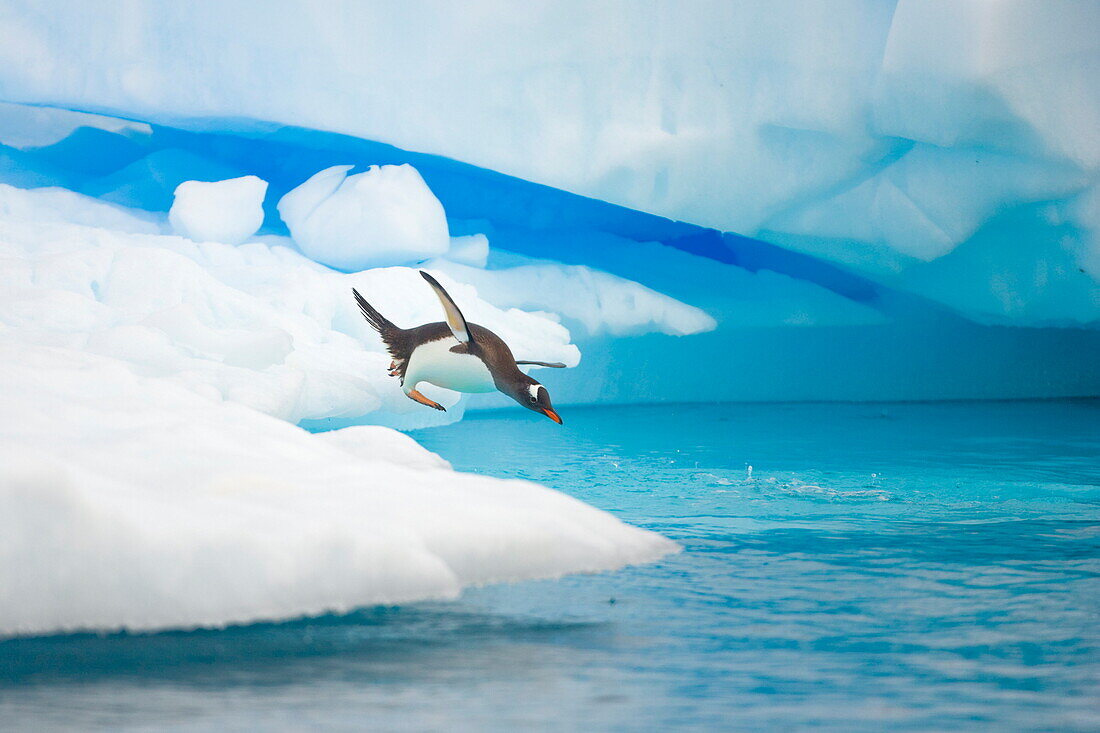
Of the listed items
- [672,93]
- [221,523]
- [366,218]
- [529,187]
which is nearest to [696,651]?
[221,523]

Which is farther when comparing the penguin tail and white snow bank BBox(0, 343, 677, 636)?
the penguin tail

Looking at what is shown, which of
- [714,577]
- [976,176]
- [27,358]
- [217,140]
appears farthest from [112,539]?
[217,140]

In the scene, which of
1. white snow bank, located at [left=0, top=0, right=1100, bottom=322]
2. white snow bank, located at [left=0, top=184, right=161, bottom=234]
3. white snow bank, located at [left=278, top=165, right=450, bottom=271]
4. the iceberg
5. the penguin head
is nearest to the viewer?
the penguin head

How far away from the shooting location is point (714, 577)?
2965 millimetres

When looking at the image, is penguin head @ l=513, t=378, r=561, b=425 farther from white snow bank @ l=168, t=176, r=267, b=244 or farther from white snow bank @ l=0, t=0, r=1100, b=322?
white snow bank @ l=168, t=176, r=267, b=244

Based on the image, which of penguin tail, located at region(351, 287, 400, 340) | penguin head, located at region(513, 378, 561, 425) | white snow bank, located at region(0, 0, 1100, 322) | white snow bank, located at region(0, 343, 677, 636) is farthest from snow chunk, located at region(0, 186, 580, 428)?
white snow bank, located at region(0, 343, 677, 636)

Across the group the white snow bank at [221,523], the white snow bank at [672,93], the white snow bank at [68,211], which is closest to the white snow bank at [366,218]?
the white snow bank at [672,93]

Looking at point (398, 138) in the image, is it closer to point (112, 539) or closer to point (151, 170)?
point (151, 170)

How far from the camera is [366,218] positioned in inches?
432

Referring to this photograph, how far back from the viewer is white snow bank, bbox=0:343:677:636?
2180mm

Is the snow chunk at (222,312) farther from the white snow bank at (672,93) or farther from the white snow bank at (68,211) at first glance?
the white snow bank at (672,93)

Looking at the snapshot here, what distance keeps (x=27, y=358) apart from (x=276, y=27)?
7.21 m

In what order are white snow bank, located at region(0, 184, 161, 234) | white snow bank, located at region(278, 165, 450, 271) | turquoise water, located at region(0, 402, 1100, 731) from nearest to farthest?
turquoise water, located at region(0, 402, 1100, 731), white snow bank, located at region(0, 184, 161, 234), white snow bank, located at region(278, 165, 450, 271)

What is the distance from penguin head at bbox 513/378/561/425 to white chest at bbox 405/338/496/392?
356 mm
